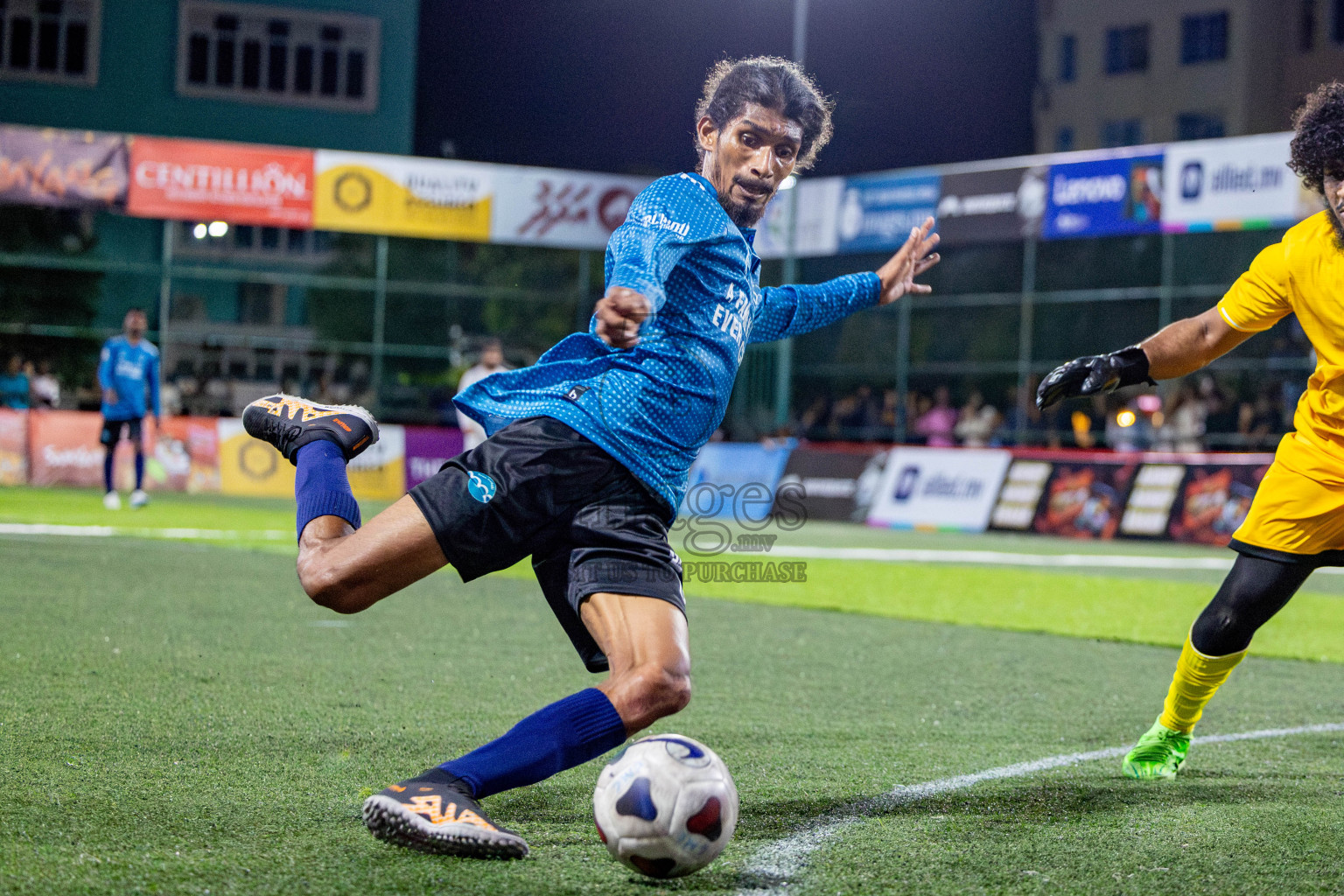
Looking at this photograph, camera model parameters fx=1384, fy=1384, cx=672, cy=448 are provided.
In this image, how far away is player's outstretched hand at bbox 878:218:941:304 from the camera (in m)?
4.53

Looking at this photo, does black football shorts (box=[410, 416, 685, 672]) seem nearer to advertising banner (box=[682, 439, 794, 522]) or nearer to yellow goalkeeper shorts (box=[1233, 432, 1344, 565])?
yellow goalkeeper shorts (box=[1233, 432, 1344, 565])

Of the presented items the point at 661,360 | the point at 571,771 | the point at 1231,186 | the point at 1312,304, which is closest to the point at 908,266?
the point at 1312,304

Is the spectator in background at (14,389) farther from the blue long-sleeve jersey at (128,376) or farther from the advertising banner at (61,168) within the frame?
the blue long-sleeve jersey at (128,376)

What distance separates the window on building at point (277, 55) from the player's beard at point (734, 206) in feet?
96.9

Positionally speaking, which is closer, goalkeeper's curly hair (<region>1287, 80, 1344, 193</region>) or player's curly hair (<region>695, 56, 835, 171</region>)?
player's curly hair (<region>695, 56, 835, 171</region>)

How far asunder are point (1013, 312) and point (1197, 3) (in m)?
10.9

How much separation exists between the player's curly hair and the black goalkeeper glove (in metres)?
1.16

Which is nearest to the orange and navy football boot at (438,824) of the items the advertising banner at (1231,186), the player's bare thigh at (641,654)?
the player's bare thigh at (641,654)

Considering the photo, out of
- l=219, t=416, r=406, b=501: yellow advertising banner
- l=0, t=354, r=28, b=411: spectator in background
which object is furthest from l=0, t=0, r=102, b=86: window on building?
l=219, t=416, r=406, b=501: yellow advertising banner

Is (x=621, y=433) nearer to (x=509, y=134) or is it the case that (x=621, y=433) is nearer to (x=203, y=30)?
(x=203, y=30)

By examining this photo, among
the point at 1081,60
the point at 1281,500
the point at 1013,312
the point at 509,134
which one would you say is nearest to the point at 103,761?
the point at 1281,500

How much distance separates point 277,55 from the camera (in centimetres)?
3127

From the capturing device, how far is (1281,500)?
4.39m

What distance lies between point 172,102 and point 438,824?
30.4 m
